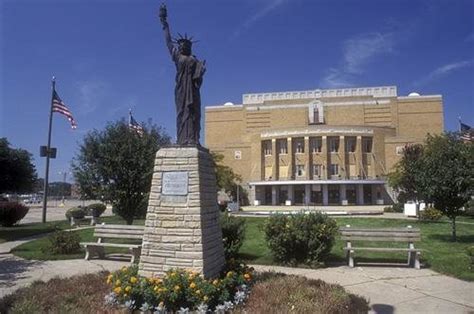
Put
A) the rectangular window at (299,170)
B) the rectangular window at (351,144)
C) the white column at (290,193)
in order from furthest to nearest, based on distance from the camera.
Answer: the rectangular window at (299,170) < the rectangular window at (351,144) < the white column at (290,193)

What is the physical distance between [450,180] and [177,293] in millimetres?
12768

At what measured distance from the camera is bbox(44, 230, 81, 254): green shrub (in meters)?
13.3

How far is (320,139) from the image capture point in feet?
219

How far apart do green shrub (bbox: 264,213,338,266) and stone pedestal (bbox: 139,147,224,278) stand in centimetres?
348

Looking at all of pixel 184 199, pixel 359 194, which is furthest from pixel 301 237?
pixel 359 194

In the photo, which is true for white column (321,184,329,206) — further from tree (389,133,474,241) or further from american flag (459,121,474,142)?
tree (389,133,474,241)

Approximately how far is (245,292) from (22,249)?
33.8 ft

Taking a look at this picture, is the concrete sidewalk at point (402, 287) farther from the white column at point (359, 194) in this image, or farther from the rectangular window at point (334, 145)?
the rectangular window at point (334, 145)

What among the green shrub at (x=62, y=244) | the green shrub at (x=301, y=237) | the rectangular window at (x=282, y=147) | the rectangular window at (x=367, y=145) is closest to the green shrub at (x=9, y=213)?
the green shrub at (x=62, y=244)

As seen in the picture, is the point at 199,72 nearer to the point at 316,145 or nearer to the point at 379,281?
the point at 379,281

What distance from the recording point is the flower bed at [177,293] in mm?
6770

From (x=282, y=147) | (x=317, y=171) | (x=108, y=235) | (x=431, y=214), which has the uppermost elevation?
(x=282, y=147)

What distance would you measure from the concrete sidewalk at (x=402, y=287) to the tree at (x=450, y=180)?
6.51 m

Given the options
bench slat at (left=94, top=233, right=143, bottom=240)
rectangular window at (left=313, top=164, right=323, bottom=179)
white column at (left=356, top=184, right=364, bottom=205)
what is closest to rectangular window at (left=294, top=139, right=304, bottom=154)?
rectangular window at (left=313, top=164, right=323, bottom=179)
